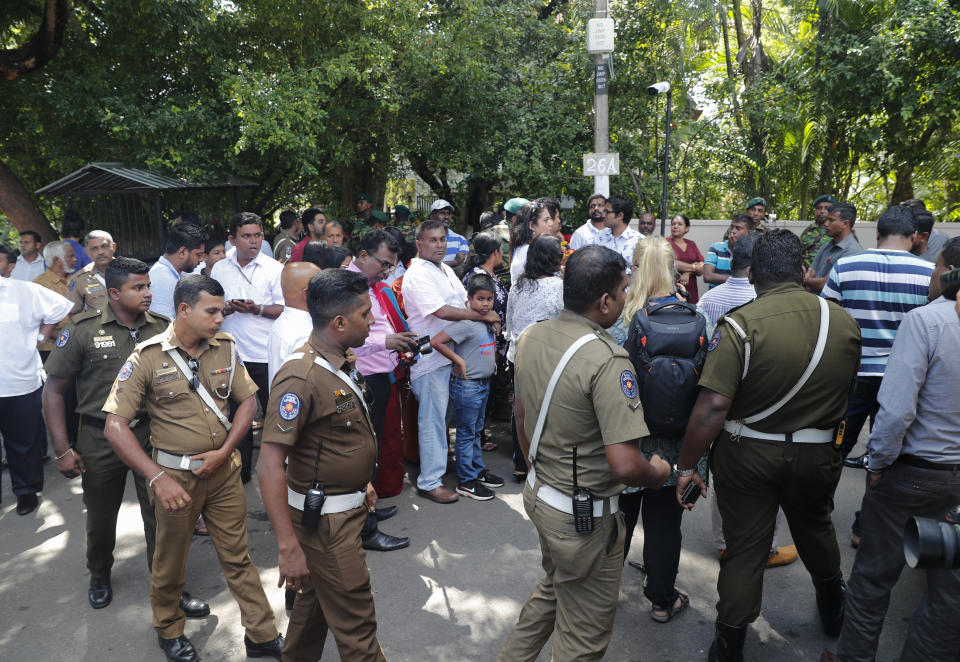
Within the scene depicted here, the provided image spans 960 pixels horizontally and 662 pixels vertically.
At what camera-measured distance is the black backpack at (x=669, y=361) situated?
3225 millimetres

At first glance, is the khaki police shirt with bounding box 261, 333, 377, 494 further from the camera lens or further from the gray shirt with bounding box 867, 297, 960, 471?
the gray shirt with bounding box 867, 297, 960, 471

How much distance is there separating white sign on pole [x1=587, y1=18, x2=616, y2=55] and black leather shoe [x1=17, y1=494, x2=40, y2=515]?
7819 mm

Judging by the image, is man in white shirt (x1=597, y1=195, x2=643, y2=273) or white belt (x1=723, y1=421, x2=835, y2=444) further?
man in white shirt (x1=597, y1=195, x2=643, y2=273)

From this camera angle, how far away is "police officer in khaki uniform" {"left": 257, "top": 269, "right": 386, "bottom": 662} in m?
2.62

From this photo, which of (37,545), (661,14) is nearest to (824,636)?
(37,545)

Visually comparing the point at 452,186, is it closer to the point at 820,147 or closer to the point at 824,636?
the point at 820,147

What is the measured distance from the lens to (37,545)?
4.70m

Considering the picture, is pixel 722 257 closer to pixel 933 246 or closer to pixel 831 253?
pixel 831 253

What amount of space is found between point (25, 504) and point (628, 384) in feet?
16.5

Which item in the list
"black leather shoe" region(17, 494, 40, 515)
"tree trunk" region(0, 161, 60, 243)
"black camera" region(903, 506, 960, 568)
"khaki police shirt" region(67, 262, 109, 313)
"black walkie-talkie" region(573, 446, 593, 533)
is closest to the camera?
"black camera" region(903, 506, 960, 568)

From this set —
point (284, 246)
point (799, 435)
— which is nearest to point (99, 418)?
point (799, 435)

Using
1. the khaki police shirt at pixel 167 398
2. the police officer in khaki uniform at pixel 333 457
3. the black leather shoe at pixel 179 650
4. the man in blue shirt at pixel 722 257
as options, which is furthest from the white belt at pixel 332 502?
the man in blue shirt at pixel 722 257

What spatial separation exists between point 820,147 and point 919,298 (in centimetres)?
912

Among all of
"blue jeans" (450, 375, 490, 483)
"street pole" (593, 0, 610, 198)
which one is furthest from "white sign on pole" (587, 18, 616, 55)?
"blue jeans" (450, 375, 490, 483)
